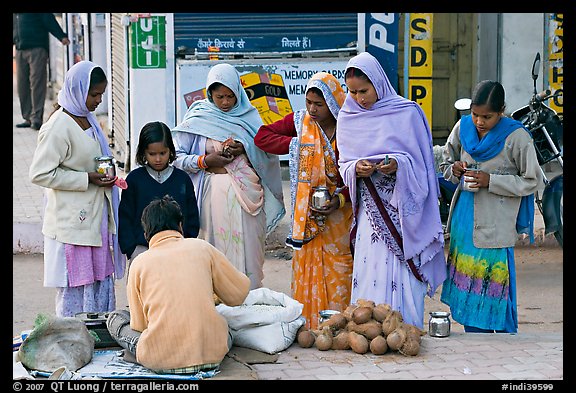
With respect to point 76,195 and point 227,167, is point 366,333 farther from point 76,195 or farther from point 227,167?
point 76,195

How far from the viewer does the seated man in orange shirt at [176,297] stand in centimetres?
481

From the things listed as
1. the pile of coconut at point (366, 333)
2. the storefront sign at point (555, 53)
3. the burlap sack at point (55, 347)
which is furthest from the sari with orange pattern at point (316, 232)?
the storefront sign at point (555, 53)

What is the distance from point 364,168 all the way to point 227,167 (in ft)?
3.30

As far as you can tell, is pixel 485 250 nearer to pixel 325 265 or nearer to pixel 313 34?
pixel 325 265

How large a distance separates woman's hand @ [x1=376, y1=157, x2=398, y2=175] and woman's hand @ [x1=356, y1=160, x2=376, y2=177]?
Result: 35 millimetres

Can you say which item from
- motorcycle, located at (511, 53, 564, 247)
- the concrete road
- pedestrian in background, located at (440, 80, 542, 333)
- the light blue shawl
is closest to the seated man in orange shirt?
the light blue shawl

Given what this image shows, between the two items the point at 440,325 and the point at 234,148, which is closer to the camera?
the point at 440,325

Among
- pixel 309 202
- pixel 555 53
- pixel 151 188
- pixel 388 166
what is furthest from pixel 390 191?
pixel 555 53

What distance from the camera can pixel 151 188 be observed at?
5992 millimetres

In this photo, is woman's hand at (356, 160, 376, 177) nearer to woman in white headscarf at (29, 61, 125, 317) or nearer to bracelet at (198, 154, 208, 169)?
bracelet at (198, 154, 208, 169)

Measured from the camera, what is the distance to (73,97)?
19.4ft
